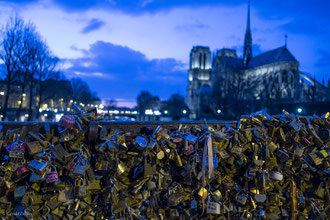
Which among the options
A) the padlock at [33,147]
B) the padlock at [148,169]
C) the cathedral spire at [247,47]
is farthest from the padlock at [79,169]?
the cathedral spire at [247,47]

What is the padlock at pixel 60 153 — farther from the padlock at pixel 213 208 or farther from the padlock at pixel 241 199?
the padlock at pixel 241 199

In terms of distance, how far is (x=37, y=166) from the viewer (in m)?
2.18

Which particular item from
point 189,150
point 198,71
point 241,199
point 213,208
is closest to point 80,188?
point 189,150

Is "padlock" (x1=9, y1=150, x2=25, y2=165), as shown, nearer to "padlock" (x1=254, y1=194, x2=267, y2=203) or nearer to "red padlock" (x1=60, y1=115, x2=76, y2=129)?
"red padlock" (x1=60, y1=115, x2=76, y2=129)

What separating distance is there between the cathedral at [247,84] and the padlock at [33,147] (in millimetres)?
39367

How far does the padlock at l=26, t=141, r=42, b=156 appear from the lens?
222 cm

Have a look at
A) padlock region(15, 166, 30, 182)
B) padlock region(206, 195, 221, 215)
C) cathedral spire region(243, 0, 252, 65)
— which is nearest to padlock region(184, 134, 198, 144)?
padlock region(206, 195, 221, 215)

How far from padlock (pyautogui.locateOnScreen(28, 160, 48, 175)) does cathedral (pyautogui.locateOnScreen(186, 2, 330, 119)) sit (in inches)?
1551

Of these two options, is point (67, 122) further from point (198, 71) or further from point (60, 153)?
point (198, 71)

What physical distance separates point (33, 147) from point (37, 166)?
19 cm

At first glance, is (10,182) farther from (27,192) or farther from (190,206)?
(190,206)

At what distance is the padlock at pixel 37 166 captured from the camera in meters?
2.17

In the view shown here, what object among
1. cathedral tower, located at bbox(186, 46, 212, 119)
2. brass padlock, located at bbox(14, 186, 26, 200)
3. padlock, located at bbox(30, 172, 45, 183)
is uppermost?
cathedral tower, located at bbox(186, 46, 212, 119)

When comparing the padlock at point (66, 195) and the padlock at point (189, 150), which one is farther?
the padlock at point (189, 150)
